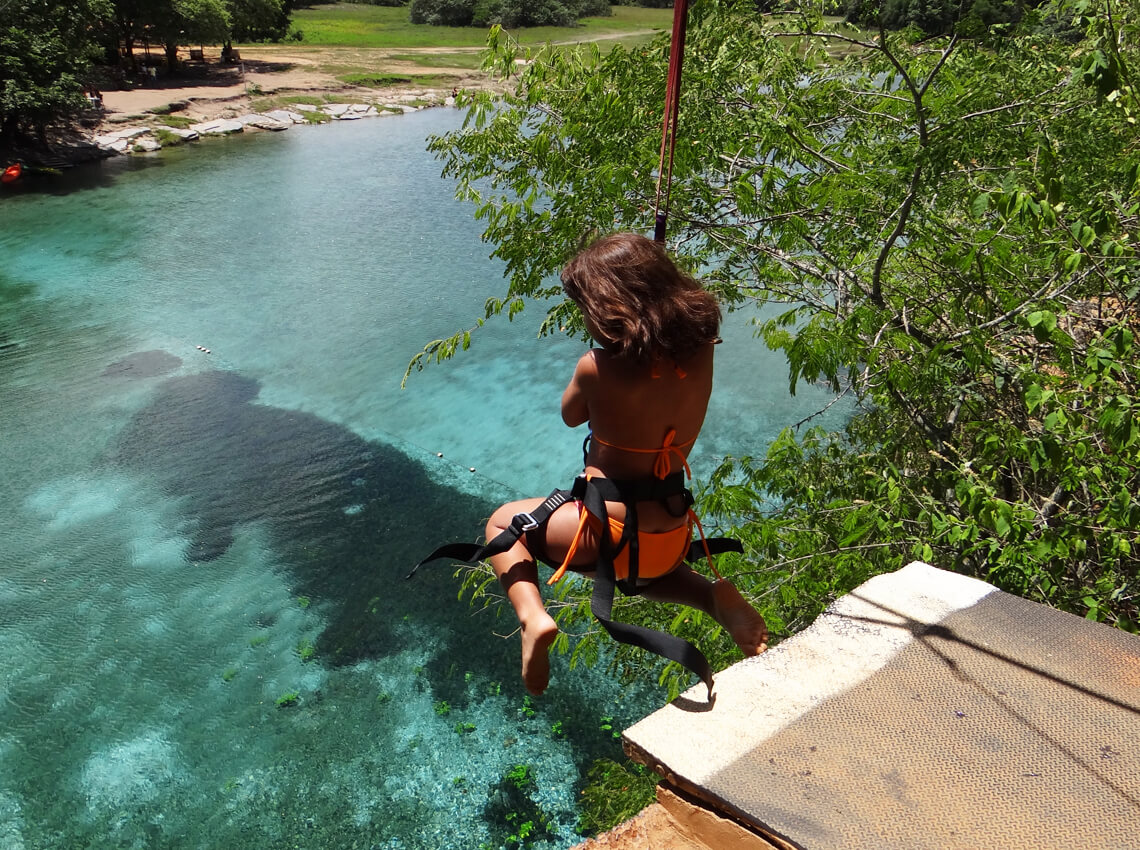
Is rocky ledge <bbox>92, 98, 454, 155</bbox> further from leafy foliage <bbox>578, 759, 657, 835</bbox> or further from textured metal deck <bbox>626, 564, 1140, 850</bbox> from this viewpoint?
textured metal deck <bbox>626, 564, 1140, 850</bbox>

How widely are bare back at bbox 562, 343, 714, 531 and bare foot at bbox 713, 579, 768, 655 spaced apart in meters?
0.43

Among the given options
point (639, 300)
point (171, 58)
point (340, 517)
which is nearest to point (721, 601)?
point (639, 300)

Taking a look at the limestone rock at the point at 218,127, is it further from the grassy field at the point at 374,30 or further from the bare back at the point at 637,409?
the bare back at the point at 637,409

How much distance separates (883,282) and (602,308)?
12.7 ft

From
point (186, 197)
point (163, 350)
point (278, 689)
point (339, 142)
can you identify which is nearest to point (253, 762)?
point (278, 689)

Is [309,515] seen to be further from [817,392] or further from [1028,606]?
[1028,606]

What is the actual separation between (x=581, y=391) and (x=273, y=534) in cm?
933

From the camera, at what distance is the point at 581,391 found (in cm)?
271

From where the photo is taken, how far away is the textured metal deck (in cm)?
237

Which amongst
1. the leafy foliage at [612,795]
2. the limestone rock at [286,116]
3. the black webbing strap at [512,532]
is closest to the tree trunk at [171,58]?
the limestone rock at [286,116]

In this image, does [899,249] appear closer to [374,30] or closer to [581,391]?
[581,391]

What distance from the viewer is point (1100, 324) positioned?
4934 millimetres

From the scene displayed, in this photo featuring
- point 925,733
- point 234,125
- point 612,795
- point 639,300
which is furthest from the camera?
point 234,125

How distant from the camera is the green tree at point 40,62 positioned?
24.3 m
